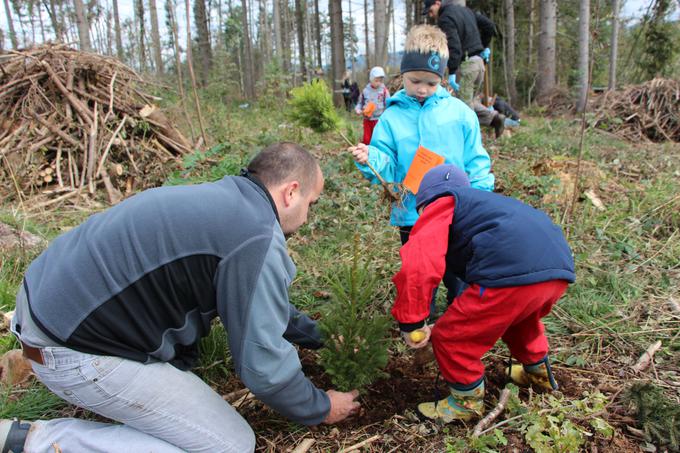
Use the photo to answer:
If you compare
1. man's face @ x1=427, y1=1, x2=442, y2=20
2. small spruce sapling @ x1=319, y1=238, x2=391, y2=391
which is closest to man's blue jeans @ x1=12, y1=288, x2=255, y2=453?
small spruce sapling @ x1=319, y1=238, x2=391, y2=391

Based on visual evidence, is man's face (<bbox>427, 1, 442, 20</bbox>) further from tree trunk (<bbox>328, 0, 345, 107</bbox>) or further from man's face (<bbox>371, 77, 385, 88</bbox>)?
tree trunk (<bbox>328, 0, 345, 107</bbox>)

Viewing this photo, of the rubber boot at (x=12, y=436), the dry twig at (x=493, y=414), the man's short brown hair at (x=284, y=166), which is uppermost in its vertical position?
the man's short brown hair at (x=284, y=166)

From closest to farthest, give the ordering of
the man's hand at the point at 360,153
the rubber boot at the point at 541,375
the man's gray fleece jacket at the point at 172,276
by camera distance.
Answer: the man's gray fleece jacket at the point at 172,276, the rubber boot at the point at 541,375, the man's hand at the point at 360,153

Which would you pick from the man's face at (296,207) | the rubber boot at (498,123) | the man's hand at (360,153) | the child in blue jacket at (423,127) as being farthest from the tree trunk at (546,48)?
the man's face at (296,207)

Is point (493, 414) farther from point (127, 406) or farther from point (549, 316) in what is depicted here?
point (127, 406)

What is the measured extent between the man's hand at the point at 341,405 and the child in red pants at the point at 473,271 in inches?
14.5

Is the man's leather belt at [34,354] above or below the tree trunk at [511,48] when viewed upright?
below

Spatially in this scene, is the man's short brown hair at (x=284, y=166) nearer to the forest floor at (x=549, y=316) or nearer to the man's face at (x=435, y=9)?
the forest floor at (x=549, y=316)

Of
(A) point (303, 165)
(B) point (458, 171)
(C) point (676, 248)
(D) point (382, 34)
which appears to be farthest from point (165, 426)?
(D) point (382, 34)

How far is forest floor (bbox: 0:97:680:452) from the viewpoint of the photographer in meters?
2.12

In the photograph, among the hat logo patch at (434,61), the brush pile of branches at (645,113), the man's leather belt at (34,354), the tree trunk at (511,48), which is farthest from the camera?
the tree trunk at (511,48)

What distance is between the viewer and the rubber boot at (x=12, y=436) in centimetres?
193

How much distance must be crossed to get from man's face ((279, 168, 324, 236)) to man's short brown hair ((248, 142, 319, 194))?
0.08ft

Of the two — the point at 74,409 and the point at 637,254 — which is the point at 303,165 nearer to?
the point at 74,409
